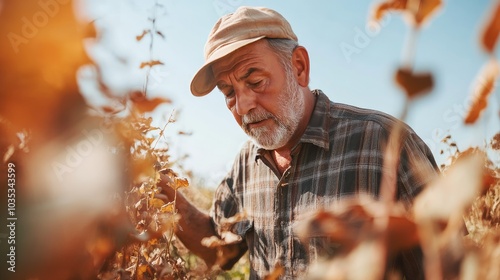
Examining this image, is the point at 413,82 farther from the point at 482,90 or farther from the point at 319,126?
the point at 319,126

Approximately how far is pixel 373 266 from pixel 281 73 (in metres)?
1.88

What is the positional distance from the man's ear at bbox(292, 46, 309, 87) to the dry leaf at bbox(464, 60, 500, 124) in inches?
74.6

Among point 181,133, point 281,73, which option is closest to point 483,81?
point 181,133

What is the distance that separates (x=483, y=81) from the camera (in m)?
0.37

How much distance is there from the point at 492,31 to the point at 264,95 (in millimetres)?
1784

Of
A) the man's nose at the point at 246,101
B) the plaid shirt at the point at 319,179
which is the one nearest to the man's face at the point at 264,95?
the man's nose at the point at 246,101

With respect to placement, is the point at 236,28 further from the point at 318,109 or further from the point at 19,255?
the point at 19,255

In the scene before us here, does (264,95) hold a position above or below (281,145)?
above

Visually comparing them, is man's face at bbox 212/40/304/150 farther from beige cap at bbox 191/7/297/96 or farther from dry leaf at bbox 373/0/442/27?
dry leaf at bbox 373/0/442/27

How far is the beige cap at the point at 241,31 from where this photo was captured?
83.5 inches

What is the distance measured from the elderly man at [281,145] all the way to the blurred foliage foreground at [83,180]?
1.39 metres

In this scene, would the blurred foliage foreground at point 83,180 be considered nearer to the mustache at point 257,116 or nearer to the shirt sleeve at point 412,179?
the shirt sleeve at point 412,179

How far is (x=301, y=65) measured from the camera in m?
2.34

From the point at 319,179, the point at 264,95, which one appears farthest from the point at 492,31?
the point at 264,95
